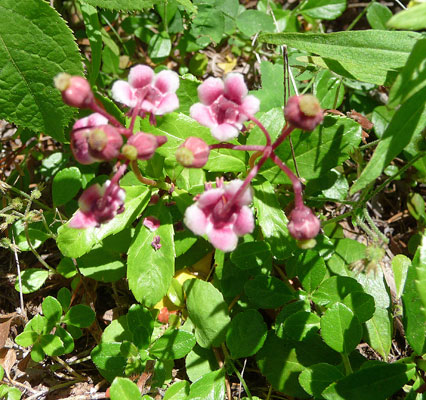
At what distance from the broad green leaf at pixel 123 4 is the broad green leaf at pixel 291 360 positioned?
1.73m

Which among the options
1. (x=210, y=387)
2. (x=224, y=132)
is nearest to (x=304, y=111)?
(x=224, y=132)

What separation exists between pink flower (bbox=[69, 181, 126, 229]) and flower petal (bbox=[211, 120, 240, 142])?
0.40 metres

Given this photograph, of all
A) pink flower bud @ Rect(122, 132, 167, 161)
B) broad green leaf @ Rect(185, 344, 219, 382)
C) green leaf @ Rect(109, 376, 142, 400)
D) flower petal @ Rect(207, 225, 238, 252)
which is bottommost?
broad green leaf @ Rect(185, 344, 219, 382)

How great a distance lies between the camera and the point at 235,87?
1.77 metres

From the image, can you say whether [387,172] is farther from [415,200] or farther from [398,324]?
[398,324]

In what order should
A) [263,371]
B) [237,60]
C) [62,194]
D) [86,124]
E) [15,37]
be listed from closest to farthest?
1. [86,124]
2. [15,37]
3. [263,371]
4. [62,194]
5. [237,60]

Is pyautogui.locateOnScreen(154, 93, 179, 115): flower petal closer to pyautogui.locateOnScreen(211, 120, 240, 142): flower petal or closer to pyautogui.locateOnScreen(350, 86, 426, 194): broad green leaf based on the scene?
pyautogui.locateOnScreen(211, 120, 240, 142): flower petal

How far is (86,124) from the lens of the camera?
1.72 m

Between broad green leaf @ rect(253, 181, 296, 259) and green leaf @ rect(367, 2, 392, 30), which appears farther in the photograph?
green leaf @ rect(367, 2, 392, 30)

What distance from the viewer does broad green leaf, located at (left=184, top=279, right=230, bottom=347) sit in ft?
7.29

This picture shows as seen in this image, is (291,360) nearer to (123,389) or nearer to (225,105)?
(123,389)

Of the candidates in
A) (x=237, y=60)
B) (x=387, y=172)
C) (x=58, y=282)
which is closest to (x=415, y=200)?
(x=387, y=172)

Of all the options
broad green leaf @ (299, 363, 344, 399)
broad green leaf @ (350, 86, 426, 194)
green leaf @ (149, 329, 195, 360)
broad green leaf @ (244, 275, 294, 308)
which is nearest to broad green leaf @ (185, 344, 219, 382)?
green leaf @ (149, 329, 195, 360)

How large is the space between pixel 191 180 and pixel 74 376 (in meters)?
1.22
